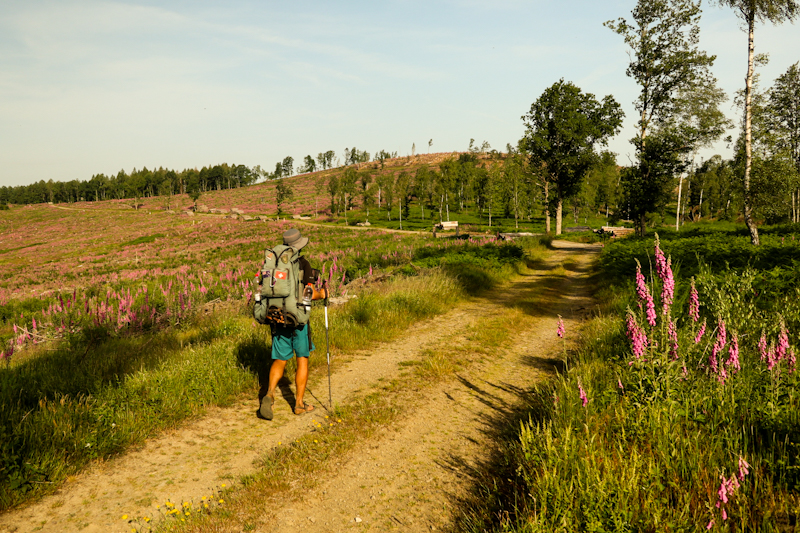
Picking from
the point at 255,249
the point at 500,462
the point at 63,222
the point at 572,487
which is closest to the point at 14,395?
the point at 500,462

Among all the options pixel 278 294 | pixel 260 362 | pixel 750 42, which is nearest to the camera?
pixel 278 294

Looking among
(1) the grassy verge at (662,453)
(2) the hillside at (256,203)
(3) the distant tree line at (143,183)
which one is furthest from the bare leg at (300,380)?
(3) the distant tree line at (143,183)

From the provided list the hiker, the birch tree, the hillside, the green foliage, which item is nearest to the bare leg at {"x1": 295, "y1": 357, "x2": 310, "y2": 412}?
the hiker

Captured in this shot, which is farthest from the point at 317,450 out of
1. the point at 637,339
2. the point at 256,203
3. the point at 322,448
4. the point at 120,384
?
the point at 256,203

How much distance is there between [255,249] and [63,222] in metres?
64.2

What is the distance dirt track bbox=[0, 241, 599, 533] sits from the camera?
3.58 meters

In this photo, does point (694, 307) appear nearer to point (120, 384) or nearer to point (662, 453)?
point (662, 453)

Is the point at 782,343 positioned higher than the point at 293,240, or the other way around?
the point at 293,240

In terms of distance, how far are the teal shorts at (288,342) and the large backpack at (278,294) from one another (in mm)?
192

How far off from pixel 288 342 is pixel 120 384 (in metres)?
2.46

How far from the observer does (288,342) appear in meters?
5.82

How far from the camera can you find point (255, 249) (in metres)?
32.9

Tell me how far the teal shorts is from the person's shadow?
88cm

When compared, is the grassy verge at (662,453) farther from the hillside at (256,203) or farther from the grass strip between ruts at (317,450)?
the hillside at (256,203)
